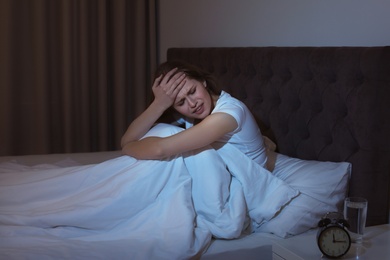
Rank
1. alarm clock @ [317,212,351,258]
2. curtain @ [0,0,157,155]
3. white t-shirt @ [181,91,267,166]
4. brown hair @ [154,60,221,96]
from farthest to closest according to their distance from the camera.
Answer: curtain @ [0,0,157,155], brown hair @ [154,60,221,96], white t-shirt @ [181,91,267,166], alarm clock @ [317,212,351,258]

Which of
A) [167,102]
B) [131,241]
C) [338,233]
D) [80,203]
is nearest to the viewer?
[338,233]

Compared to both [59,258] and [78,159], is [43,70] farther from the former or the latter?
[59,258]

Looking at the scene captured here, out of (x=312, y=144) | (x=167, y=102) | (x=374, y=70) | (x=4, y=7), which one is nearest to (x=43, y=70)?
(x=4, y=7)

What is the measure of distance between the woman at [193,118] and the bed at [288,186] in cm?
8

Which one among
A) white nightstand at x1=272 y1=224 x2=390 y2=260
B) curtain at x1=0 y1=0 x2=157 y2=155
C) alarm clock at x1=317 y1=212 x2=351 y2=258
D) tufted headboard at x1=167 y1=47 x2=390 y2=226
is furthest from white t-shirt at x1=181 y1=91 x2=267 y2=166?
curtain at x1=0 y1=0 x2=157 y2=155

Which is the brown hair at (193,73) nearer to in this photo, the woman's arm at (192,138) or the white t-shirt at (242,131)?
the white t-shirt at (242,131)

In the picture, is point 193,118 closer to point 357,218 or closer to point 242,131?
point 242,131

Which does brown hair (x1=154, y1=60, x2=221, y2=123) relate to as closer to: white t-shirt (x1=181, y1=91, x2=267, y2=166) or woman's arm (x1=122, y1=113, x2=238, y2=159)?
white t-shirt (x1=181, y1=91, x2=267, y2=166)

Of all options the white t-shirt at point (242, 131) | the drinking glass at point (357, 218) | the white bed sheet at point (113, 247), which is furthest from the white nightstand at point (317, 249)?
the white t-shirt at point (242, 131)

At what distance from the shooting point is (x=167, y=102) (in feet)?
7.10

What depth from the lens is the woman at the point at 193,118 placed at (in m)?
1.91

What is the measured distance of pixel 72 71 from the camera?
3.84 meters

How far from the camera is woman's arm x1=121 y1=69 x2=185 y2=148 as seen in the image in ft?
6.88

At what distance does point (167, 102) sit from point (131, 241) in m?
0.66
